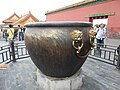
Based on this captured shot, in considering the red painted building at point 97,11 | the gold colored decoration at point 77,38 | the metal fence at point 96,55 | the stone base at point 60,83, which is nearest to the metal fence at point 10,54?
the metal fence at point 96,55

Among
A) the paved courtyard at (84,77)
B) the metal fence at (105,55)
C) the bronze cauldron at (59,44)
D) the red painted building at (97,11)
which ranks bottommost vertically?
the paved courtyard at (84,77)

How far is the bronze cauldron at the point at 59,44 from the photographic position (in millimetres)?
1990

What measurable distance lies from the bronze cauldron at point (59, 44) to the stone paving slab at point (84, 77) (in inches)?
27.4

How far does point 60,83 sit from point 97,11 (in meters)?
10.9

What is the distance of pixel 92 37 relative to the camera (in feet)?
7.27

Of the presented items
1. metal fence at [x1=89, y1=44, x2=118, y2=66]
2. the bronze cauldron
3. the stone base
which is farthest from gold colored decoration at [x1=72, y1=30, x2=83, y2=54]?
metal fence at [x1=89, y1=44, x2=118, y2=66]

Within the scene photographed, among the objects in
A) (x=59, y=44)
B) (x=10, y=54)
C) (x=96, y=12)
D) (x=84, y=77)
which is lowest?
(x=84, y=77)

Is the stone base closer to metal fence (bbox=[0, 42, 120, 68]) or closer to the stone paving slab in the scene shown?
the stone paving slab

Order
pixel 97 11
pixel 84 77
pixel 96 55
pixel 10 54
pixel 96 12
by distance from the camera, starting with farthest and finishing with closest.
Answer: pixel 96 12 < pixel 97 11 < pixel 96 55 < pixel 10 54 < pixel 84 77

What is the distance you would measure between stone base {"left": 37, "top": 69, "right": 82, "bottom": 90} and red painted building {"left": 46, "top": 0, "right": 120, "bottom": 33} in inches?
355

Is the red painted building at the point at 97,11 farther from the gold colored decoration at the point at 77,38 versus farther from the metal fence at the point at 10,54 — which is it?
the gold colored decoration at the point at 77,38

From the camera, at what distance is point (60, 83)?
7.89ft

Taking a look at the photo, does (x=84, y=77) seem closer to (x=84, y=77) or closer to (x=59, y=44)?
(x=84, y=77)

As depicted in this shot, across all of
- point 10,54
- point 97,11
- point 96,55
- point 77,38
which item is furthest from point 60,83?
point 97,11
